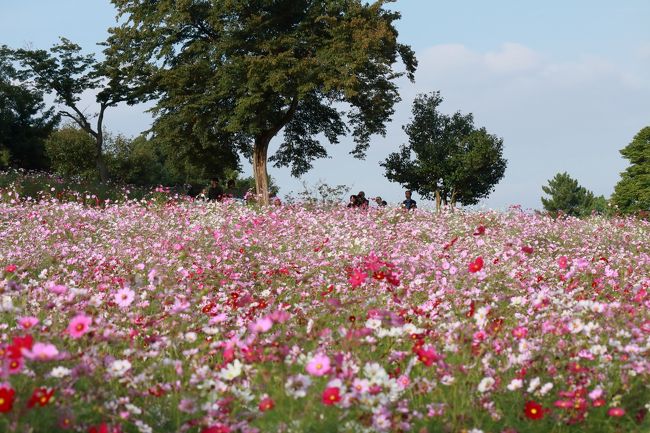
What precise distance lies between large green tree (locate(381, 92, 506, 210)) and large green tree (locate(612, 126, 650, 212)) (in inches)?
445

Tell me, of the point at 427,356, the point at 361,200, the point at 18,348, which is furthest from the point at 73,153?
the point at 427,356

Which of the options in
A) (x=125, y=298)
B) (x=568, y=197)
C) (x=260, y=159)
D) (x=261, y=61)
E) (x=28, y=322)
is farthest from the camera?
(x=568, y=197)

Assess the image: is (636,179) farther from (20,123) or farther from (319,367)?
(319,367)

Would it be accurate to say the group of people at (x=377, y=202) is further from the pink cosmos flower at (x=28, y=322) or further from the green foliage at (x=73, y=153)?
the green foliage at (x=73, y=153)

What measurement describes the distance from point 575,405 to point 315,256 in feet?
21.7

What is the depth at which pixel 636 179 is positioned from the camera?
5553cm

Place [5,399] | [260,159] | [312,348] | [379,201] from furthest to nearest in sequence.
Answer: [260,159] → [379,201] → [312,348] → [5,399]

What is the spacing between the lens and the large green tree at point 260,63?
2666 centimetres

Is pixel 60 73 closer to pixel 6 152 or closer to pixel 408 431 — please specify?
pixel 6 152

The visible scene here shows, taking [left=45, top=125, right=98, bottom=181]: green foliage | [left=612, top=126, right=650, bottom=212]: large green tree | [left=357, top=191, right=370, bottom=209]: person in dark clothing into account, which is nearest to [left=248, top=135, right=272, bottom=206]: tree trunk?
[left=357, top=191, right=370, bottom=209]: person in dark clothing

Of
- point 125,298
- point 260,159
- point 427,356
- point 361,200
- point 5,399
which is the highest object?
point 260,159

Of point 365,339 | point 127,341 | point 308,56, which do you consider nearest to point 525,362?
point 365,339

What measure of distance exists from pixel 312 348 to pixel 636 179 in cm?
5668

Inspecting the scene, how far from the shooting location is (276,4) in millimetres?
30172
